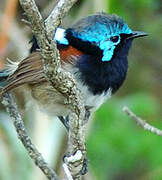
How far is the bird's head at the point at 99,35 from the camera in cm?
389

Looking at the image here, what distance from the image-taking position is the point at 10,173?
5.06 m

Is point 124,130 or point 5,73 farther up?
point 5,73

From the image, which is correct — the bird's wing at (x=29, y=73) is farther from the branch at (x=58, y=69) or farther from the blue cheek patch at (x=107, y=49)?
the branch at (x=58, y=69)

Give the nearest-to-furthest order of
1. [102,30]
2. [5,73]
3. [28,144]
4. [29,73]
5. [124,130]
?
[28,144]
[102,30]
[29,73]
[5,73]
[124,130]

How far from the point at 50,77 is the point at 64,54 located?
119cm

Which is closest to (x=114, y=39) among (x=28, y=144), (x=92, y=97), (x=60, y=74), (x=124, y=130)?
(x=92, y=97)

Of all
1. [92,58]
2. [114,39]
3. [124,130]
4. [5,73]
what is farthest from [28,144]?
[124,130]

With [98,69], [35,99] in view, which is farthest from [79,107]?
[35,99]

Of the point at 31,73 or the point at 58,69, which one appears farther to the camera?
the point at 31,73

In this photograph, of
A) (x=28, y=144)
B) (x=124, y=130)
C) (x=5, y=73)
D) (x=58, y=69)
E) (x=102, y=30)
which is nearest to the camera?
(x=58, y=69)

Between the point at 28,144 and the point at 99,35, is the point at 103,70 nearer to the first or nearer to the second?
the point at 99,35

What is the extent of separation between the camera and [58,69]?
280cm

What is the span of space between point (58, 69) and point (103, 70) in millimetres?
1212

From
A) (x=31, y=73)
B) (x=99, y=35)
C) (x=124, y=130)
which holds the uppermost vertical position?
(x=99, y=35)
